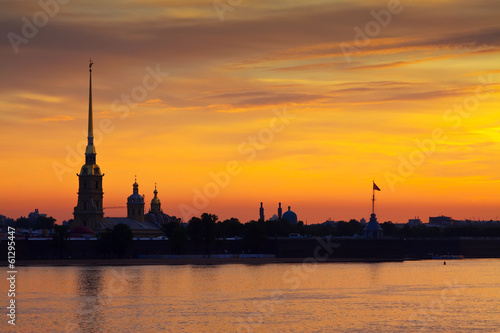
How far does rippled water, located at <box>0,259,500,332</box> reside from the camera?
216ft

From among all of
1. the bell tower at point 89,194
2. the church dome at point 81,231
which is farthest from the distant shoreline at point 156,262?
the bell tower at point 89,194

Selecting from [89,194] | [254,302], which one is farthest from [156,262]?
[254,302]

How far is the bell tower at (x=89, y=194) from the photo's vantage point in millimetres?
191375

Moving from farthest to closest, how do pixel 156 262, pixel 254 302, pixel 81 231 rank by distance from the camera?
pixel 81 231, pixel 156 262, pixel 254 302

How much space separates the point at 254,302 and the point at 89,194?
379 ft

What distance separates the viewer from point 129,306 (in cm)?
7800

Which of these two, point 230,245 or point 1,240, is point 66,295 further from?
point 230,245

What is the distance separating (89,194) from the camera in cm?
19162

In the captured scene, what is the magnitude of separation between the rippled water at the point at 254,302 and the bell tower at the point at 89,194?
224 feet

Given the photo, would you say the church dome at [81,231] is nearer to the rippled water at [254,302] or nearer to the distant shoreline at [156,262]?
the distant shoreline at [156,262]

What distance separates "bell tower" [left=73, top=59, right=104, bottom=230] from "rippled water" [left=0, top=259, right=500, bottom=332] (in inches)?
2689

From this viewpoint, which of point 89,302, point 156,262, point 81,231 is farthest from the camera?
point 81,231

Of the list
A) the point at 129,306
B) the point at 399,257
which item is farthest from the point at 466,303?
the point at 399,257

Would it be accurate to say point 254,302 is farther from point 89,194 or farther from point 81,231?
point 89,194
